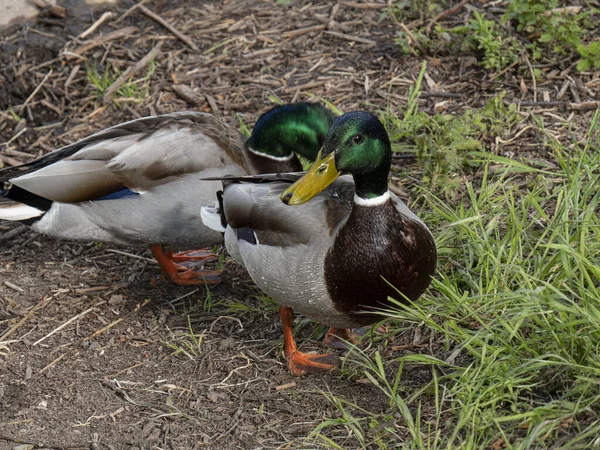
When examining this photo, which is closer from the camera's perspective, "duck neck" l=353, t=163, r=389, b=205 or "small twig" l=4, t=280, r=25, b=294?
"duck neck" l=353, t=163, r=389, b=205

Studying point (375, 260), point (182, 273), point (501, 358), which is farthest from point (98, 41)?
point (501, 358)

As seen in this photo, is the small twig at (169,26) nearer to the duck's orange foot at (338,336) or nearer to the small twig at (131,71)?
the small twig at (131,71)

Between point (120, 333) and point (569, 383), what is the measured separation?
6.95 feet

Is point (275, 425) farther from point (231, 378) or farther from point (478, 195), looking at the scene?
point (478, 195)

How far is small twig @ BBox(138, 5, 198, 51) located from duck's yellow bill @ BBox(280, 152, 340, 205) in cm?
284

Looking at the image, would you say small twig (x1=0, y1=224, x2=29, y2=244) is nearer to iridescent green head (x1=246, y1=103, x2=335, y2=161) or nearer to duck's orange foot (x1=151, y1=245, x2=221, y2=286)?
duck's orange foot (x1=151, y1=245, x2=221, y2=286)

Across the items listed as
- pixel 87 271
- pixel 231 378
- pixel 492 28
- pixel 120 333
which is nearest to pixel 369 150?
pixel 231 378

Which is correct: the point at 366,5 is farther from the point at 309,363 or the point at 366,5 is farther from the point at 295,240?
the point at 309,363

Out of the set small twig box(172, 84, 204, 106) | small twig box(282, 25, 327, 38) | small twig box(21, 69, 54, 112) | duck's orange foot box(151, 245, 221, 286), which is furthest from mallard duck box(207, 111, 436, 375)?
small twig box(21, 69, 54, 112)

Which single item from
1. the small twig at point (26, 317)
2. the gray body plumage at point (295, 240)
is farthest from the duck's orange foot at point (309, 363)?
the small twig at point (26, 317)

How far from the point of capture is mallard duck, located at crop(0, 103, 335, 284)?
14.2 feet

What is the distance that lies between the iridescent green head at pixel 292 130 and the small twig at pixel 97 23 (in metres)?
2.16

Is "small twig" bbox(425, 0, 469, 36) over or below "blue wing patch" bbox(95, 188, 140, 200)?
over

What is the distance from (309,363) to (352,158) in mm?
949
